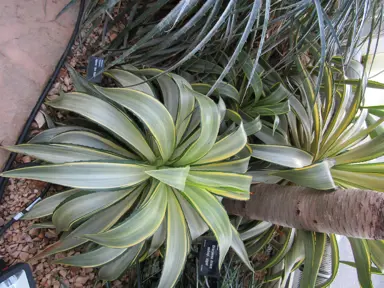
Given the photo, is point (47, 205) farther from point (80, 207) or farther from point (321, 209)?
point (321, 209)

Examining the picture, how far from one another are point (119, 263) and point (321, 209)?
0.60 metres

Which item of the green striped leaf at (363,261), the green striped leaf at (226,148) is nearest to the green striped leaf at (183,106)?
the green striped leaf at (226,148)

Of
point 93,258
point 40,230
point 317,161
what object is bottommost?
point 93,258

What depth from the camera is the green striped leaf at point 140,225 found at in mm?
840

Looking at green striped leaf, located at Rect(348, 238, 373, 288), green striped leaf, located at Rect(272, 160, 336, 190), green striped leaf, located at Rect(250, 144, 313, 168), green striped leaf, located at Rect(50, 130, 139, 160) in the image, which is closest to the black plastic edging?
green striped leaf, located at Rect(50, 130, 139, 160)

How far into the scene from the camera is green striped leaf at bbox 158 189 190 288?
3.20 ft

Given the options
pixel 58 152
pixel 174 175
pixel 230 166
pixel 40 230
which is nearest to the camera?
pixel 174 175

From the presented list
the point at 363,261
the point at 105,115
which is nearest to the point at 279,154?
the point at 363,261

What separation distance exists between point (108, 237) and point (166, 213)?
0.22 metres

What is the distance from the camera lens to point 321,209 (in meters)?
0.90

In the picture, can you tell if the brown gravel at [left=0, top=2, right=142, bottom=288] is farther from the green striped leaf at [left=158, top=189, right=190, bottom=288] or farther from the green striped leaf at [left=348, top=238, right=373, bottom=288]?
the green striped leaf at [left=348, top=238, right=373, bottom=288]

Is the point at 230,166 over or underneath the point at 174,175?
over

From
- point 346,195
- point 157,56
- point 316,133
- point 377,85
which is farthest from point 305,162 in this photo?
point 157,56

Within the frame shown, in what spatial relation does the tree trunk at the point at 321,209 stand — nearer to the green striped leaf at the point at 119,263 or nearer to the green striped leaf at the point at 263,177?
the green striped leaf at the point at 263,177
